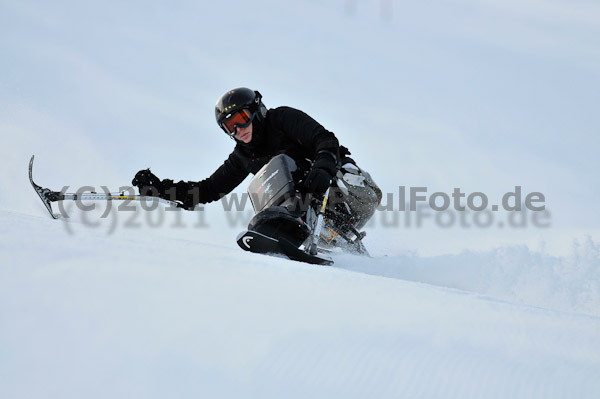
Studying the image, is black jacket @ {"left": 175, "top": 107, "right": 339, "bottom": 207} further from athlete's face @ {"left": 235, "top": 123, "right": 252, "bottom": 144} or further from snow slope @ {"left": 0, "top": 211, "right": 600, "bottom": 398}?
snow slope @ {"left": 0, "top": 211, "right": 600, "bottom": 398}

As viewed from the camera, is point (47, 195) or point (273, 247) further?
point (47, 195)

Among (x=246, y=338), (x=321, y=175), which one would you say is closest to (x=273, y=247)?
(x=321, y=175)

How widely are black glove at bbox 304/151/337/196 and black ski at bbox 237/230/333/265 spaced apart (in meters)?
0.62

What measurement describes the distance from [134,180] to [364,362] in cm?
442

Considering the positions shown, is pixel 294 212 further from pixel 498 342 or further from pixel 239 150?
pixel 498 342

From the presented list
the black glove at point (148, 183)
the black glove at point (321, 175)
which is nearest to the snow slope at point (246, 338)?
the black glove at point (321, 175)

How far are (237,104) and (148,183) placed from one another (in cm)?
131

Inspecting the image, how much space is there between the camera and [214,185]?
6035 mm

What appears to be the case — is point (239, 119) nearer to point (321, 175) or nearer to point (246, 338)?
point (321, 175)

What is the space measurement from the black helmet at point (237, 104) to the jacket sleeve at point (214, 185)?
Answer: 727 mm

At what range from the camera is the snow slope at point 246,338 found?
1.46m

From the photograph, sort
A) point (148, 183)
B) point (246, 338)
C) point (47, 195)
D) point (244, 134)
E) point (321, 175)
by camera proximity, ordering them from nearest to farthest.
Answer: point (246, 338), point (321, 175), point (47, 195), point (244, 134), point (148, 183)

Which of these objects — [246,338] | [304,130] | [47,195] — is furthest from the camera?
[47,195]

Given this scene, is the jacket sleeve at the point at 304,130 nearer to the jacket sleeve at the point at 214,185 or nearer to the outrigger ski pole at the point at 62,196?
the jacket sleeve at the point at 214,185
